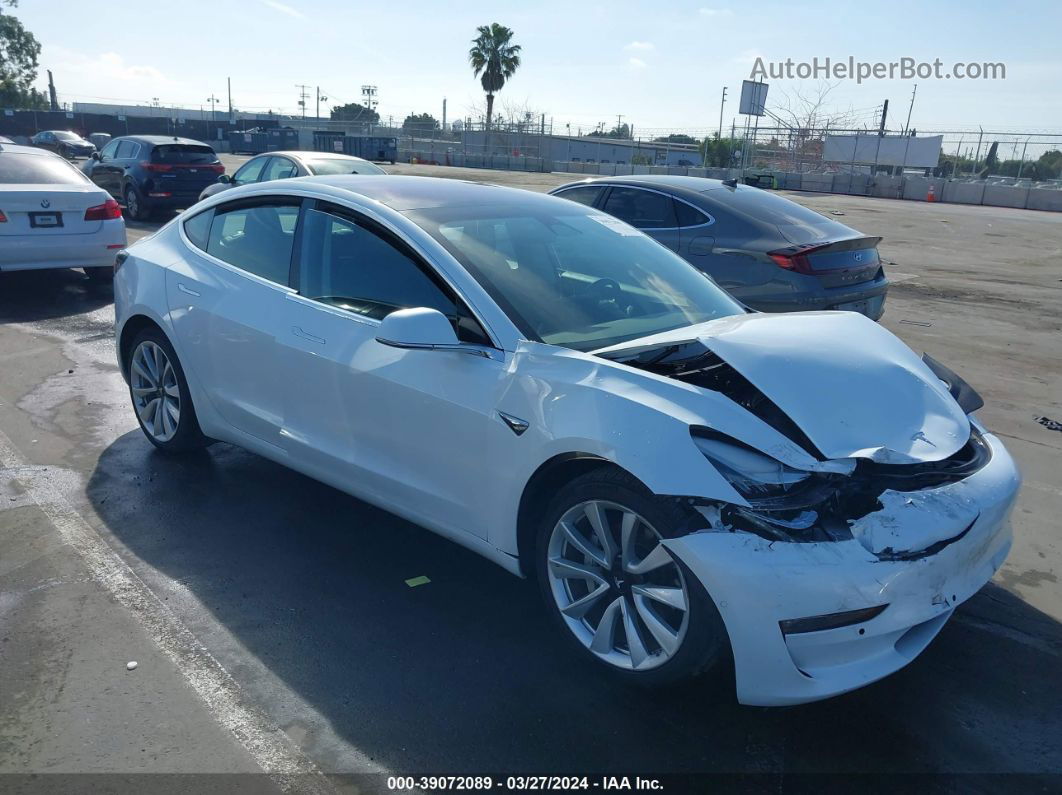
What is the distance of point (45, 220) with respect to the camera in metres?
9.47

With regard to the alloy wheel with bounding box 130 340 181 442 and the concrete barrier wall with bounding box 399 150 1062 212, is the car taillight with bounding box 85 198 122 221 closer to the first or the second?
the alloy wheel with bounding box 130 340 181 442

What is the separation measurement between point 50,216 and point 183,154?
8812 millimetres

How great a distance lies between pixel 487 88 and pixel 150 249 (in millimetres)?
66583

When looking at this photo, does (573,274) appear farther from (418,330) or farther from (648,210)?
(648,210)

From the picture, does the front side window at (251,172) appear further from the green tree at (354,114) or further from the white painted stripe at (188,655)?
the green tree at (354,114)

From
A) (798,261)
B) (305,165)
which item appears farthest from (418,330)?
(305,165)

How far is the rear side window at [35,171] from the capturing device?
958 centimetres

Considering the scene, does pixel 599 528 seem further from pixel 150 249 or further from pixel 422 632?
pixel 150 249

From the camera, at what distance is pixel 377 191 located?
14.3 ft

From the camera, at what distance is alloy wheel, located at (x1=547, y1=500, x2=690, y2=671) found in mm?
2977

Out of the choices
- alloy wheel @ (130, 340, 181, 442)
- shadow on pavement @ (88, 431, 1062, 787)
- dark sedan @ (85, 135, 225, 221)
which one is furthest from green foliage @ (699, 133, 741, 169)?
shadow on pavement @ (88, 431, 1062, 787)

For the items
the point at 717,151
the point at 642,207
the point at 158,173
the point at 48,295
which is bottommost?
the point at 48,295

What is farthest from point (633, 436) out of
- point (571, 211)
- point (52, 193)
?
point (52, 193)

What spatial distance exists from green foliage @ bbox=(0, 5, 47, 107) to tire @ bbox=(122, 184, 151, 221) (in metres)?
81.1
